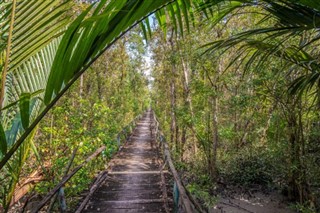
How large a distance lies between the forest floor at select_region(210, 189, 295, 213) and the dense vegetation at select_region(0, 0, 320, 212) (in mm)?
354

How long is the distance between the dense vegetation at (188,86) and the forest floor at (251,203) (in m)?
0.35

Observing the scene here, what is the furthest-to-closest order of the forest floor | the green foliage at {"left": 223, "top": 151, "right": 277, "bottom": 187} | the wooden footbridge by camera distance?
the green foliage at {"left": 223, "top": 151, "right": 277, "bottom": 187} → the forest floor → the wooden footbridge

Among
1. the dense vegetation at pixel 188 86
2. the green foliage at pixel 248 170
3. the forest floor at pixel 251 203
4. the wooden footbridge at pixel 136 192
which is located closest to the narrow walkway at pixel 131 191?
the wooden footbridge at pixel 136 192

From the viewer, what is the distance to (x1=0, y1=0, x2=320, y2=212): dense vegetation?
3.78 feet

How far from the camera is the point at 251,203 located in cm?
744

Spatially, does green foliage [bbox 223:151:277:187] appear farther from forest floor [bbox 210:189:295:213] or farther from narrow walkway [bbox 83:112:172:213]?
narrow walkway [bbox 83:112:172:213]

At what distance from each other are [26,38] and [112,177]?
5.69m

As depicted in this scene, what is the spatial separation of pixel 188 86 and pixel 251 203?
472 centimetres

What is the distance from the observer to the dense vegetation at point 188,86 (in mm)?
1153

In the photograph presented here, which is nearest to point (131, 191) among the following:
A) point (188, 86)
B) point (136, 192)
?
point (136, 192)

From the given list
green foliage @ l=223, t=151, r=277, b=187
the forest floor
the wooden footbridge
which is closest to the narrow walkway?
the wooden footbridge

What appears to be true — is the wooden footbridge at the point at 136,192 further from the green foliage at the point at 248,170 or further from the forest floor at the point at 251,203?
the green foliage at the point at 248,170

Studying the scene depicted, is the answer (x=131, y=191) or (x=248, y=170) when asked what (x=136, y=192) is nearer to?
(x=131, y=191)

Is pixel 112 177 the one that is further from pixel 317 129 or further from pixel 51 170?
pixel 317 129
